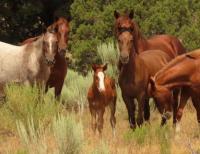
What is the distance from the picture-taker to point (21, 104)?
8.96 meters

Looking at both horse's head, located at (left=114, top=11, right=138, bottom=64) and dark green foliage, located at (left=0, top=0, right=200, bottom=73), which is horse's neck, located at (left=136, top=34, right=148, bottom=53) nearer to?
horse's head, located at (left=114, top=11, right=138, bottom=64)

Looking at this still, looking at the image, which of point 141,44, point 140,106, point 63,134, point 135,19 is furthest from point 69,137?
point 135,19

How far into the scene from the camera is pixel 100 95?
387 inches

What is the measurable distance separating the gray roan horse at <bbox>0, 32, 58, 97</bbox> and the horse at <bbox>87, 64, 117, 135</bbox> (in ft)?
2.82

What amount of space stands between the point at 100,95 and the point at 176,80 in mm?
1375

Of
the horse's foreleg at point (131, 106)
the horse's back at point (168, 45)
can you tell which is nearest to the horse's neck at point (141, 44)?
the horse's back at point (168, 45)

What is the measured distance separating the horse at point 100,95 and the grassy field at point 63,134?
0.77 ft

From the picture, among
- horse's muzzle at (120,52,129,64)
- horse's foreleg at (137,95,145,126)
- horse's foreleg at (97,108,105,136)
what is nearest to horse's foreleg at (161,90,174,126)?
horse's foreleg at (137,95,145,126)

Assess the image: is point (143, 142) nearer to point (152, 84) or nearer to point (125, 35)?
point (152, 84)

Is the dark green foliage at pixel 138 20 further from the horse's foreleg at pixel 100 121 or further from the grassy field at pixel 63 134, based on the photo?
the horse's foreleg at pixel 100 121

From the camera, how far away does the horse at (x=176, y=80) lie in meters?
Result: 8.94

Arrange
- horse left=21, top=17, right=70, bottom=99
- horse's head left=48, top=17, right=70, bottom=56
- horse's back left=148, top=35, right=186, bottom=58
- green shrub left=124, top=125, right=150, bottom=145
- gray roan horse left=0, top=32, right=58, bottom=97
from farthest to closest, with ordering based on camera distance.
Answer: horse's back left=148, top=35, right=186, bottom=58 → horse left=21, top=17, right=70, bottom=99 → horse's head left=48, top=17, right=70, bottom=56 → gray roan horse left=0, top=32, right=58, bottom=97 → green shrub left=124, top=125, right=150, bottom=145

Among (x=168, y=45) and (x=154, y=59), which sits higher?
(x=168, y=45)

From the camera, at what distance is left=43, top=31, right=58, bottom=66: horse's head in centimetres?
1001
